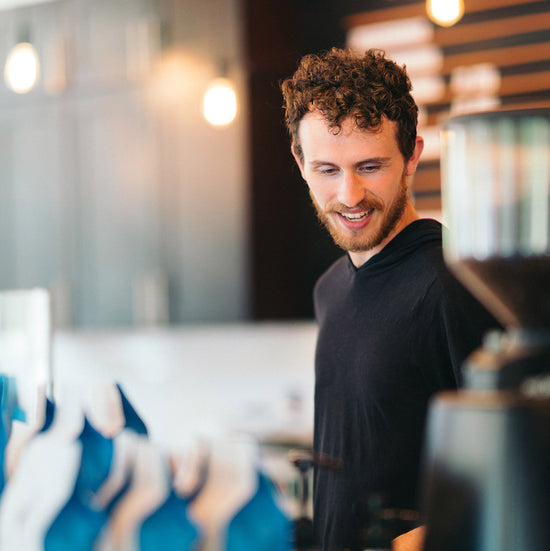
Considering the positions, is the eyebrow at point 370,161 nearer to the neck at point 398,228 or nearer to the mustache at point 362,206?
the mustache at point 362,206

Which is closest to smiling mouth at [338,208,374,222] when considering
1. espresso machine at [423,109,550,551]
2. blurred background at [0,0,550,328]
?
espresso machine at [423,109,550,551]

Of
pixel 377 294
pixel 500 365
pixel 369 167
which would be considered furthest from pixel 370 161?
pixel 500 365

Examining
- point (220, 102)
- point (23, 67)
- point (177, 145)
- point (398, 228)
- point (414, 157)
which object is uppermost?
point (23, 67)

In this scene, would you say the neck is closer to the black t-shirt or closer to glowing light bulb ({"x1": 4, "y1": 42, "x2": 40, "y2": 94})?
the black t-shirt

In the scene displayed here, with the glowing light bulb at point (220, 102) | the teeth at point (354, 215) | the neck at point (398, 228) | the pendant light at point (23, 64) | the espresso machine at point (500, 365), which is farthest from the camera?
the pendant light at point (23, 64)

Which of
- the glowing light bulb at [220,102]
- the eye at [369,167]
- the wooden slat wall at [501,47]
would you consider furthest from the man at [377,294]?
the glowing light bulb at [220,102]

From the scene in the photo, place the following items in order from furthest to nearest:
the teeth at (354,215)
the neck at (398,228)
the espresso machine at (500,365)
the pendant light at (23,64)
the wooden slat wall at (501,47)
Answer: the pendant light at (23,64), the wooden slat wall at (501,47), the neck at (398,228), the teeth at (354,215), the espresso machine at (500,365)

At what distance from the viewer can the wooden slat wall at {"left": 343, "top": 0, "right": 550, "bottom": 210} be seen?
2.39 meters

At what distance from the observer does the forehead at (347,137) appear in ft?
3.89

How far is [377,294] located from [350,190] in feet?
0.74

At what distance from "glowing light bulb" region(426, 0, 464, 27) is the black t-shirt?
1.31 m

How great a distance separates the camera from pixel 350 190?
3.88 ft

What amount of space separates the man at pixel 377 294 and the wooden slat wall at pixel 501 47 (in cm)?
121

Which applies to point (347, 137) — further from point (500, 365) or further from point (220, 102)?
point (220, 102)
